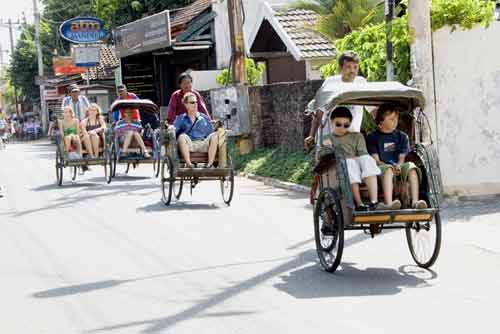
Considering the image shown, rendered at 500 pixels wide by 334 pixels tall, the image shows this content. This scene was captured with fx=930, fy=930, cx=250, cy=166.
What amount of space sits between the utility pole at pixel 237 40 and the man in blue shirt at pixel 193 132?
6.32m

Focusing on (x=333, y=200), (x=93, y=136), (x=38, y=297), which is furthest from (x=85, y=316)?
(x=93, y=136)

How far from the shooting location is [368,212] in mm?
8250

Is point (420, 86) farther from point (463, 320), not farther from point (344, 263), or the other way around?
point (463, 320)

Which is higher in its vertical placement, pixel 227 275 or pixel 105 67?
pixel 105 67

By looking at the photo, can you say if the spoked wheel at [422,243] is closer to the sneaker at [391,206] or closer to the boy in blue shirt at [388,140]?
the sneaker at [391,206]

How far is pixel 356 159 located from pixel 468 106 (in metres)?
5.22

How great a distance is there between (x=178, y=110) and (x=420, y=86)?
13.0ft

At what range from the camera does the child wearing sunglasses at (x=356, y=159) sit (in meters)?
8.38

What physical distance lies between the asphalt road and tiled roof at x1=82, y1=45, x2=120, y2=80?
117 feet

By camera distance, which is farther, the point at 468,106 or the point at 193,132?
the point at 193,132

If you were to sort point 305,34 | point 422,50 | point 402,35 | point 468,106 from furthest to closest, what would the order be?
point 305,34
point 402,35
point 468,106
point 422,50

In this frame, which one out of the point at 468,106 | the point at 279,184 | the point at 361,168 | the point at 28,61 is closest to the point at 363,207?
the point at 361,168

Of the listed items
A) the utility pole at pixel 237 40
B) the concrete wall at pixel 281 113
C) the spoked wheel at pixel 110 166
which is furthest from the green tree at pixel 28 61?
the spoked wheel at pixel 110 166

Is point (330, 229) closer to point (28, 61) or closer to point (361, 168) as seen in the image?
point (361, 168)
